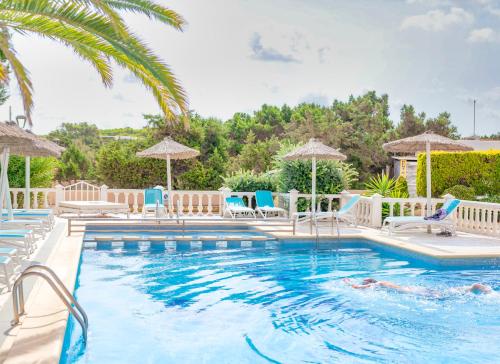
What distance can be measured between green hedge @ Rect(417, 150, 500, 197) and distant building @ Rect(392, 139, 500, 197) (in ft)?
24.2

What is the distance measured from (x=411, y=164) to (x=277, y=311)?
71.4ft

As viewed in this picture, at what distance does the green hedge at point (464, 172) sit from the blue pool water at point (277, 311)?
7739 millimetres

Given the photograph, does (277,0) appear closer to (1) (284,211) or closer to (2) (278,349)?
(1) (284,211)

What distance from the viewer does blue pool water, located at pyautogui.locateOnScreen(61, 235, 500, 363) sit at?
5957 millimetres

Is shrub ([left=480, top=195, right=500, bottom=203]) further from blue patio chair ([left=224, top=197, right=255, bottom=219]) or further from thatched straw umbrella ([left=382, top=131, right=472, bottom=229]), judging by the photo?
blue patio chair ([left=224, top=197, right=255, bottom=219])

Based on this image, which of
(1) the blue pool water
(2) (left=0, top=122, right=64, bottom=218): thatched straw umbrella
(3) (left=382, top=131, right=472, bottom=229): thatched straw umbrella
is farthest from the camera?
(3) (left=382, top=131, right=472, bottom=229): thatched straw umbrella

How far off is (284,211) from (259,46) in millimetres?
16569

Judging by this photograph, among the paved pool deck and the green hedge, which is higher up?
the green hedge

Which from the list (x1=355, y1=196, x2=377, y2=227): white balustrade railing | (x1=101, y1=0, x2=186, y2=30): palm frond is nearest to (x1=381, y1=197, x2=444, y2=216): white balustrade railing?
(x1=355, y1=196, x2=377, y2=227): white balustrade railing

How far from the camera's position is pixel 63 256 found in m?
9.88

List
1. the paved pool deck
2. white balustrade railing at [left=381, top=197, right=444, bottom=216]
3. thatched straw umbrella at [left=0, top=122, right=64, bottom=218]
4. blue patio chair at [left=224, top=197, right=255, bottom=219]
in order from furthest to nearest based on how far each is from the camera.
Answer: blue patio chair at [left=224, top=197, right=255, bottom=219] → white balustrade railing at [left=381, top=197, right=444, bottom=216] → thatched straw umbrella at [left=0, top=122, right=64, bottom=218] → the paved pool deck

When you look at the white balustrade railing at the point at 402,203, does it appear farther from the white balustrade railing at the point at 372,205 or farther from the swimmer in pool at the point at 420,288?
the swimmer in pool at the point at 420,288

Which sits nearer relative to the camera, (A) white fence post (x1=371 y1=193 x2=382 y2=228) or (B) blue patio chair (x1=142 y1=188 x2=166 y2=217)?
(A) white fence post (x1=371 y1=193 x2=382 y2=228)

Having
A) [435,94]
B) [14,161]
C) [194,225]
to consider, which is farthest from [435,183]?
[435,94]
